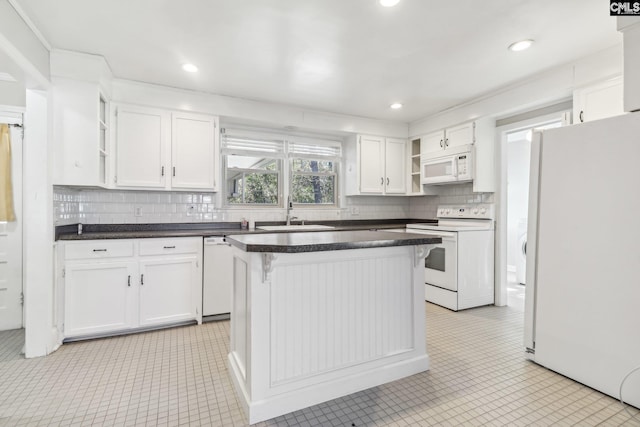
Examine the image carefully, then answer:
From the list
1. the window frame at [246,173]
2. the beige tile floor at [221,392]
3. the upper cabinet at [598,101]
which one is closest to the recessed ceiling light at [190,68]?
the window frame at [246,173]

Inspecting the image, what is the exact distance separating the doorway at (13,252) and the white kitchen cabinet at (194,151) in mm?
1449

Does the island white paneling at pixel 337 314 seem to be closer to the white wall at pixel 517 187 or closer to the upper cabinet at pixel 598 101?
the upper cabinet at pixel 598 101

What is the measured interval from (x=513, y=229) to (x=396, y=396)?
438cm

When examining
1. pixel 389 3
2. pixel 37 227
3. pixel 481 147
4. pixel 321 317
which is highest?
pixel 389 3

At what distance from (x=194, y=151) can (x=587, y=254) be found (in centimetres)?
357

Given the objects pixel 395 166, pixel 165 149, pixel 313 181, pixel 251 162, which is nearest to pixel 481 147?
pixel 395 166

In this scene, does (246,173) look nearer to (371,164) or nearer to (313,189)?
(313,189)

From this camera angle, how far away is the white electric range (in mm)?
3660

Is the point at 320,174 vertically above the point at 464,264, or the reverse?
the point at 320,174

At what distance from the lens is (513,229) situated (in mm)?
5270

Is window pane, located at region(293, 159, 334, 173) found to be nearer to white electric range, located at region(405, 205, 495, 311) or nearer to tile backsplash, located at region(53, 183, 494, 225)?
tile backsplash, located at region(53, 183, 494, 225)

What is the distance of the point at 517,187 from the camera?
5.26 m

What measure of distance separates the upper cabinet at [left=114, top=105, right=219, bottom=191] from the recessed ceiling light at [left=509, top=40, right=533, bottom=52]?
2953mm

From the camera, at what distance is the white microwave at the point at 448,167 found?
3.85 meters
